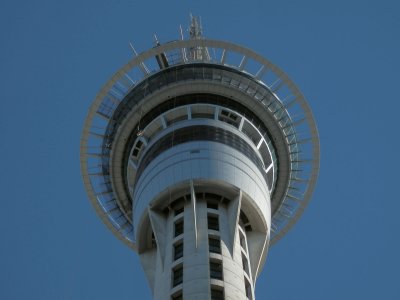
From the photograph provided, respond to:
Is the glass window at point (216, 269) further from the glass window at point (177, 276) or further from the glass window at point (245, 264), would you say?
the glass window at point (245, 264)

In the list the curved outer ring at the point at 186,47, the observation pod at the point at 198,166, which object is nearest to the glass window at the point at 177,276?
the observation pod at the point at 198,166

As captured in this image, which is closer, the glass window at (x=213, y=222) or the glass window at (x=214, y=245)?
the glass window at (x=214, y=245)

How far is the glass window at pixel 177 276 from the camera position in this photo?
5847 cm

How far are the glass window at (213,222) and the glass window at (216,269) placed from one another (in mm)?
5072

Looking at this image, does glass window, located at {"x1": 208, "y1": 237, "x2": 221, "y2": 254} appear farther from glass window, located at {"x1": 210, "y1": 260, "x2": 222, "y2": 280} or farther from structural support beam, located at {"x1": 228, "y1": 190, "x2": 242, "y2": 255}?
glass window, located at {"x1": 210, "y1": 260, "x2": 222, "y2": 280}

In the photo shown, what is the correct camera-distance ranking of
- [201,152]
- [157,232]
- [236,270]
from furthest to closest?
1. [201,152]
2. [157,232]
3. [236,270]

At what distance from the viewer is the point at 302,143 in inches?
3054

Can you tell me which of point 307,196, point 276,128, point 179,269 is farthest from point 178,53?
point 179,269

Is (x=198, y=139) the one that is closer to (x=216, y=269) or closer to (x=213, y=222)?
(x=213, y=222)

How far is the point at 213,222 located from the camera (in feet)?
213

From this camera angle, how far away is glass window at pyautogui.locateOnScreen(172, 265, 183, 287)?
192ft

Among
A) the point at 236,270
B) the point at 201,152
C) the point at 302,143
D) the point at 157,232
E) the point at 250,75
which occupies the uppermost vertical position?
the point at 250,75

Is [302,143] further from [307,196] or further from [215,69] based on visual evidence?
[215,69]

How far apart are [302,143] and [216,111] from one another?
9.54 metres
